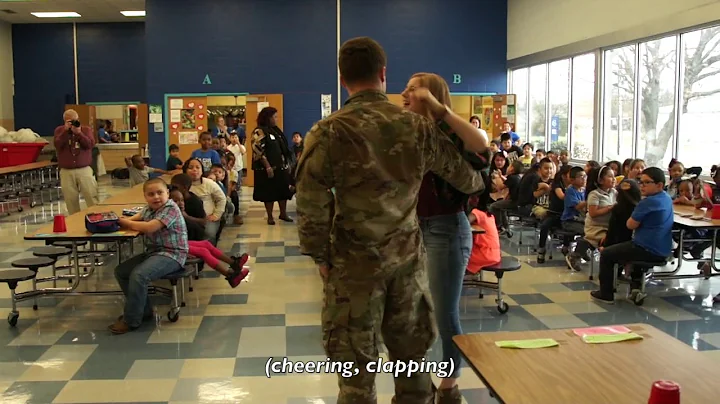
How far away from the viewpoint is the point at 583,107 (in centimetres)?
1177

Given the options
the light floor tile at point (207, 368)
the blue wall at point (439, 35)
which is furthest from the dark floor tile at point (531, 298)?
the blue wall at point (439, 35)

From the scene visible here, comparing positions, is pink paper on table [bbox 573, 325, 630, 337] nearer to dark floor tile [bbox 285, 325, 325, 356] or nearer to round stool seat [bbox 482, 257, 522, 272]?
dark floor tile [bbox 285, 325, 325, 356]

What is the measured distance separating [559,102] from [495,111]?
1503mm

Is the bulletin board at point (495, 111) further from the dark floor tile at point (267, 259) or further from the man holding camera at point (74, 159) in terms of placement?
the man holding camera at point (74, 159)

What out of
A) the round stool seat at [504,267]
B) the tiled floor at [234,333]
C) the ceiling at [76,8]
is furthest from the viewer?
the ceiling at [76,8]

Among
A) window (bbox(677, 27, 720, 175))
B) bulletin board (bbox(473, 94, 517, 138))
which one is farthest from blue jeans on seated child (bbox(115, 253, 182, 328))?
bulletin board (bbox(473, 94, 517, 138))

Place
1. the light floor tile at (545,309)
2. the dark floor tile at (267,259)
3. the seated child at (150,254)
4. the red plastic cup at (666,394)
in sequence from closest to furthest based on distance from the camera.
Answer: the red plastic cup at (666,394) < the seated child at (150,254) < the light floor tile at (545,309) < the dark floor tile at (267,259)

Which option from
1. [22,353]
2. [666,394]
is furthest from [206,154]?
[666,394]

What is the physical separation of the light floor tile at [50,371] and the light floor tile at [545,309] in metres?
3.19

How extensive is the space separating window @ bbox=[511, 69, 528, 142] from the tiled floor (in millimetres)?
8592

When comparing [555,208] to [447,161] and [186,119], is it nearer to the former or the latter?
[447,161]

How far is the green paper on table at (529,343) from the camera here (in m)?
2.12

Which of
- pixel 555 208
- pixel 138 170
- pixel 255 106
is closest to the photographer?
Result: pixel 555 208

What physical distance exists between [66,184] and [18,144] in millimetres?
7731
